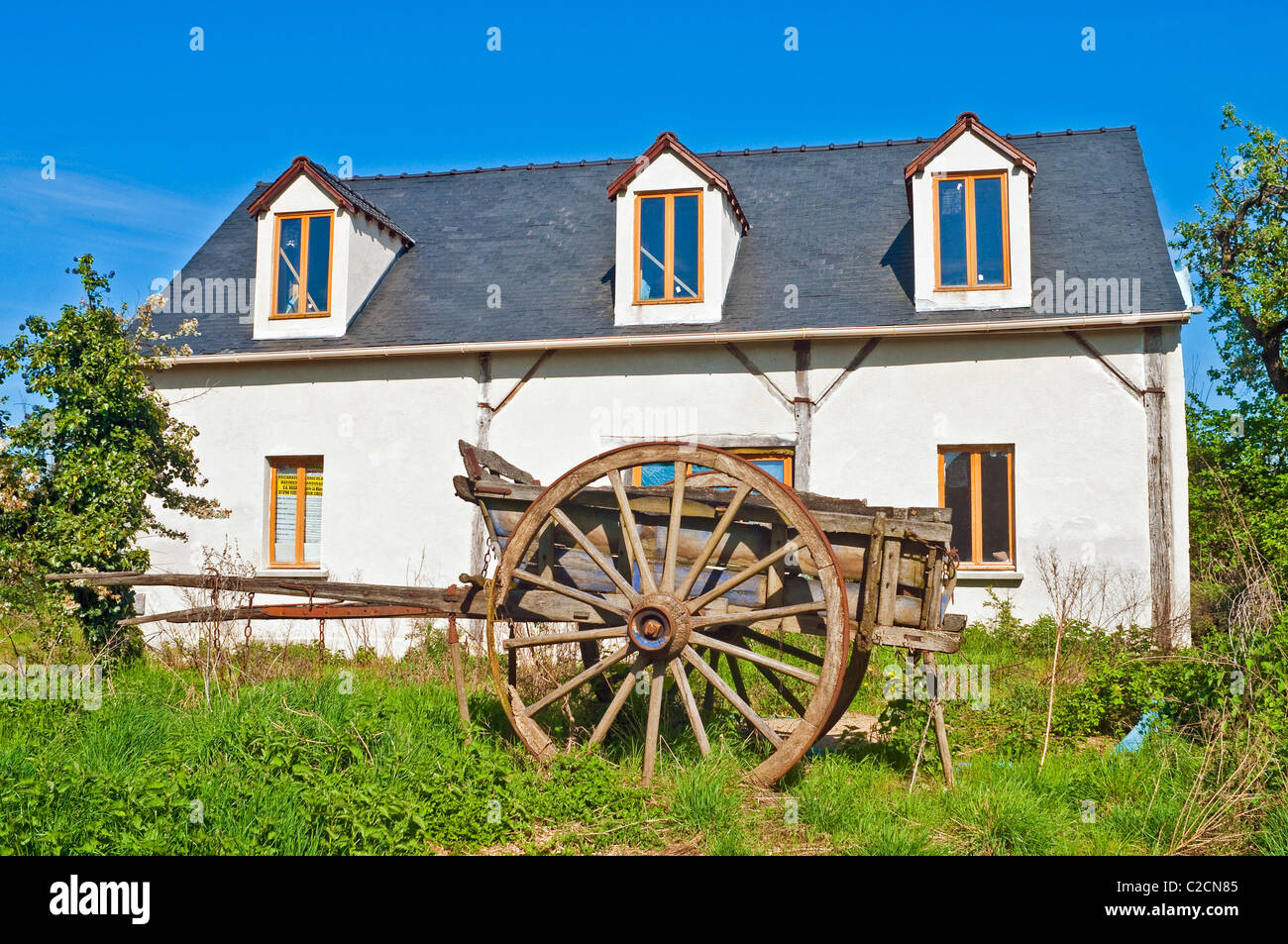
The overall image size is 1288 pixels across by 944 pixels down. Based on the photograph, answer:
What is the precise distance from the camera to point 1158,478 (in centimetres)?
1045

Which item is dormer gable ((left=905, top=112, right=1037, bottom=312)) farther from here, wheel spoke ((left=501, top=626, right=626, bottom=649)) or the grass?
wheel spoke ((left=501, top=626, right=626, bottom=649))

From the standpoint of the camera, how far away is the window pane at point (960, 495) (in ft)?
36.3

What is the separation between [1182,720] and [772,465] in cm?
543

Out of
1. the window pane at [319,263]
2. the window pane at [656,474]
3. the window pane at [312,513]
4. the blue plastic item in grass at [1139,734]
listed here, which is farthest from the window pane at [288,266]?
the blue plastic item in grass at [1139,734]

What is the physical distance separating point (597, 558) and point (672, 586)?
0.47 meters

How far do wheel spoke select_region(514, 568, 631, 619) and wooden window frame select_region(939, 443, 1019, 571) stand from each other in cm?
582

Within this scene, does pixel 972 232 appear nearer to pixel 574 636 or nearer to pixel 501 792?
pixel 574 636

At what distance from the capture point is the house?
10727 millimetres

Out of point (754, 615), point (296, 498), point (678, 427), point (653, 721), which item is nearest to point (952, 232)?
point (678, 427)

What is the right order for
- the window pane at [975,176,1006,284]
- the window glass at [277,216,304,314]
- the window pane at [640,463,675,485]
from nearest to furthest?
the window pane at [975,176,1006,284] < the window pane at [640,463,675,485] < the window glass at [277,216,304,314]

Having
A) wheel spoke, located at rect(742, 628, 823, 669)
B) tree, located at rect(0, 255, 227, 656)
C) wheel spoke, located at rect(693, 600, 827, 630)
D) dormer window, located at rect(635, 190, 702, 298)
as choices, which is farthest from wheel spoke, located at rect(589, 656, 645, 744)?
dormer window, located at rect(635, 190, 702, 298)
